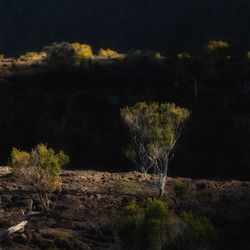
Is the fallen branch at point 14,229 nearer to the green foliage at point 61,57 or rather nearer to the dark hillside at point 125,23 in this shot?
the green foliage at point 61,57

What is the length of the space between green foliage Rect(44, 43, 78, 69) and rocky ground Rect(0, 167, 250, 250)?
31.8 m

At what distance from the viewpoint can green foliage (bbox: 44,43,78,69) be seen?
61656 millimetres

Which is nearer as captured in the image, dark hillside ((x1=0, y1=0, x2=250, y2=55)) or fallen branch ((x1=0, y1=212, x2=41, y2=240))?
fallen branch ((x1=0, y1=212, x2=41, y2=240))

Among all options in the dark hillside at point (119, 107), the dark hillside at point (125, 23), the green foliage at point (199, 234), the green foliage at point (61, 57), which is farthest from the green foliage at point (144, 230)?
the dark hillside at point (125, 23)

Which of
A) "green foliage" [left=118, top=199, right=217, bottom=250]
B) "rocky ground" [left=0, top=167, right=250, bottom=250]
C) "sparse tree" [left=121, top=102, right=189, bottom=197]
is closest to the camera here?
"green foliage" [left=118, top=199, right=217, bottom=250]

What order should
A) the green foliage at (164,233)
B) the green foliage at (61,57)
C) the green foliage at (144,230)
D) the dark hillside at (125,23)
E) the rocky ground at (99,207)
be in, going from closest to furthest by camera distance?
1. the green foliage at (164,233)
2. the green foliage at (144,230)
3. the rocky ground at (99,207)
4. the green foliage at (61,57)
5. the dark hillside at (125,23)

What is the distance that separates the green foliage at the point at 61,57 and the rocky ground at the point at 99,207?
31.8 m

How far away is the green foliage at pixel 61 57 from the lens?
6166 centimetres

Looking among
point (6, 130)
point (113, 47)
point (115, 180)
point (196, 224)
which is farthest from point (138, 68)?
point (196, 224)

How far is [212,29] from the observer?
294ft

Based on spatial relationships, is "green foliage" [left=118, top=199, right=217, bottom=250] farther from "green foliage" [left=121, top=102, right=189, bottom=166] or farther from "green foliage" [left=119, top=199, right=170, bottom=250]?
"green foliage" [left=121, top=102, right=189, bottom=166]

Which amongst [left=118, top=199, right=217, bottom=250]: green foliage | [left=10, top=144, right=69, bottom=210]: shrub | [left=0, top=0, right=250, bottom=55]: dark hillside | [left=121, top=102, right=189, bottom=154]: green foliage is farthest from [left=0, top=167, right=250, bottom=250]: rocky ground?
[left=0, top=0, right=250, bottom=55]: dark hillside

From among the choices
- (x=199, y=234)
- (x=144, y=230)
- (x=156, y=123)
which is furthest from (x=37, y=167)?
(x=199, y=234)

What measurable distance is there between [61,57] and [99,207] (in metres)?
41.4
